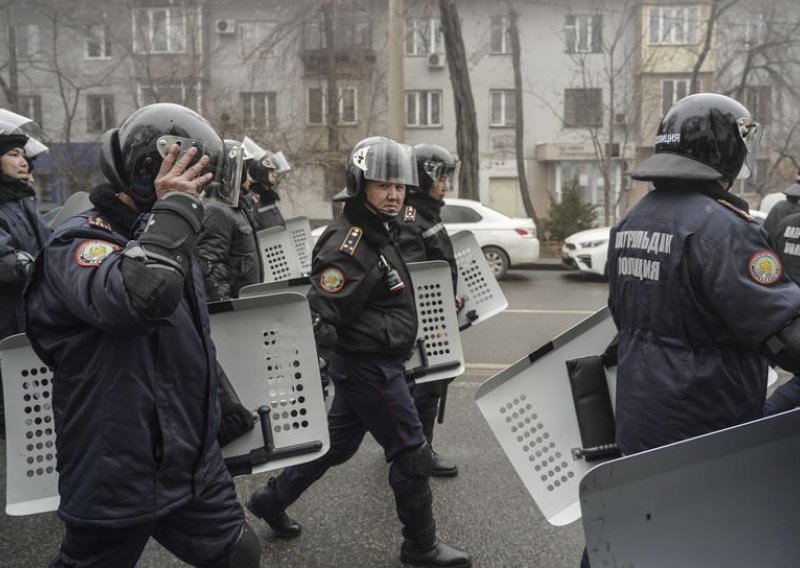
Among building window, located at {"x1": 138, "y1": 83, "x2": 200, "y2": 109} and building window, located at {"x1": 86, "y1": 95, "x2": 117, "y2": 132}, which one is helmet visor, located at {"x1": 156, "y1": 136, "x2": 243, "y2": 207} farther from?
building window, located at {"x1": 86, "y1": 95, "x2": 117, "y2": 132}

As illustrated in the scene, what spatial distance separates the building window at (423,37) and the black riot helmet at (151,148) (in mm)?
28307

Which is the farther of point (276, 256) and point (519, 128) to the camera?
point (519, 128)

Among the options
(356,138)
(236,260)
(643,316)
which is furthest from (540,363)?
(356,138)

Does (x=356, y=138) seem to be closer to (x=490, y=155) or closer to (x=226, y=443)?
(x=490, y=155)

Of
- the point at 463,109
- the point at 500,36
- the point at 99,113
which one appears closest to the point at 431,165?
the point at 463,109

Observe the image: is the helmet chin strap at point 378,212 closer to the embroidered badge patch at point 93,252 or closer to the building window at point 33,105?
the embroidered badge patch at point 93,252

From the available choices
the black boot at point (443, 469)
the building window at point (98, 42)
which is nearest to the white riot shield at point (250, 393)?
the black boot at point (443, 469)

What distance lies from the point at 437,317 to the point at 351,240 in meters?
1.12

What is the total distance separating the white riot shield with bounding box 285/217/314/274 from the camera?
6.94 meters

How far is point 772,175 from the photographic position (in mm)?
25875

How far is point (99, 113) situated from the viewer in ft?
94.3

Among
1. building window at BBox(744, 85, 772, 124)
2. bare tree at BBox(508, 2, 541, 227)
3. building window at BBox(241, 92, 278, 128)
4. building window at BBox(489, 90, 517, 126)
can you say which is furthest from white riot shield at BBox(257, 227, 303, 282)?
building window at BBox(489, 90, 517, 126)

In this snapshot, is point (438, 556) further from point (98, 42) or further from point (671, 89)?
point (671, 89)

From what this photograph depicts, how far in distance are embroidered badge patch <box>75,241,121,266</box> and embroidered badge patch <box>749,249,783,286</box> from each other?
176 centimetres
